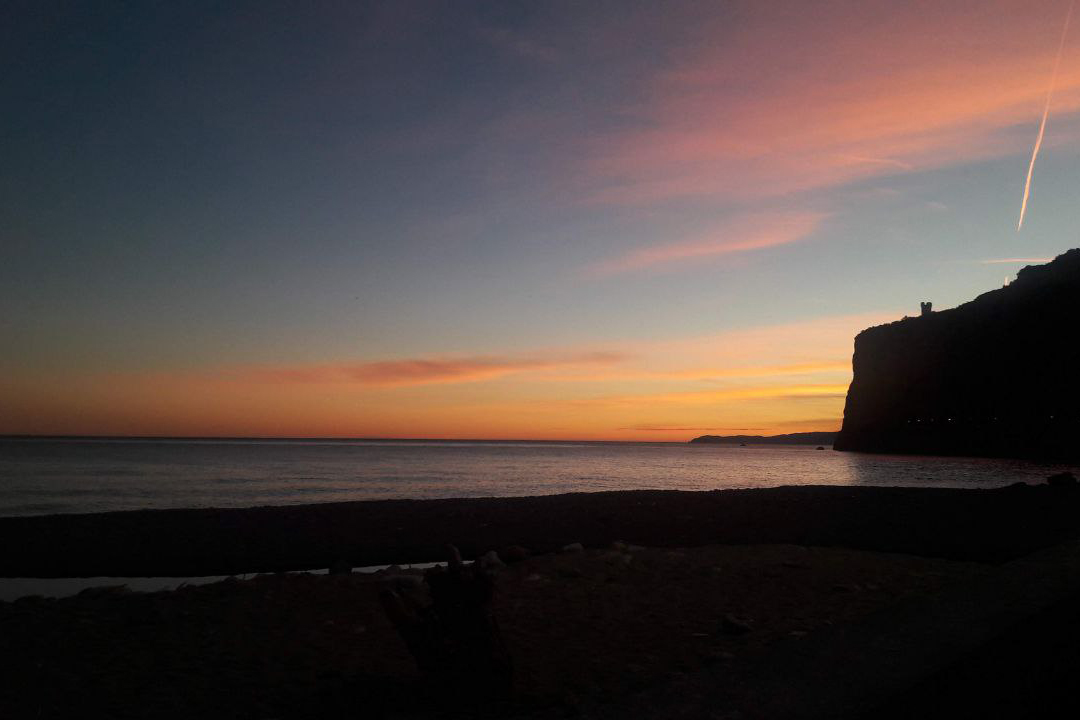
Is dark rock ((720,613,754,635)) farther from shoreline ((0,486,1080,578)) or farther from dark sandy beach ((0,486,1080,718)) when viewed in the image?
shoreline ((0,486,1080,578))

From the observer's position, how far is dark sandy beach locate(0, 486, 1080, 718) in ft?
16.6

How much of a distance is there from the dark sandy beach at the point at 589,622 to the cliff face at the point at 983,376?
79.5 m

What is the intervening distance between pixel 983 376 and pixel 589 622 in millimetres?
102625

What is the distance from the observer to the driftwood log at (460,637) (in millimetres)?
5559

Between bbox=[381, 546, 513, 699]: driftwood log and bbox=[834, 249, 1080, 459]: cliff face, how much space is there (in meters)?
90.0

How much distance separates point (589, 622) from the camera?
8.23 meters

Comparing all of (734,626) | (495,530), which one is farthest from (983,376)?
(734,626)

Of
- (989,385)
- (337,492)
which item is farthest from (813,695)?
(989,385)

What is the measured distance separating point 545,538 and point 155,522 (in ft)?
31.1

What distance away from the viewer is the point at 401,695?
5902 mm

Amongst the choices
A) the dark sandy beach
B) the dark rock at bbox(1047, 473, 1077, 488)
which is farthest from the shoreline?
the dark rock at bbox(1047, 473, 1077, 488)

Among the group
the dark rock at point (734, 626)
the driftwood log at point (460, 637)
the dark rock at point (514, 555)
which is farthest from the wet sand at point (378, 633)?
the dark rock at point (514, 555)

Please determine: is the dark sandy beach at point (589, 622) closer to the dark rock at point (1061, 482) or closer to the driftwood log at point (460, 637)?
the driftwood log at point (460, 637)

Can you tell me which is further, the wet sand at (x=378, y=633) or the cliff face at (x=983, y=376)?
the cliff face at (x=983, y=376)
